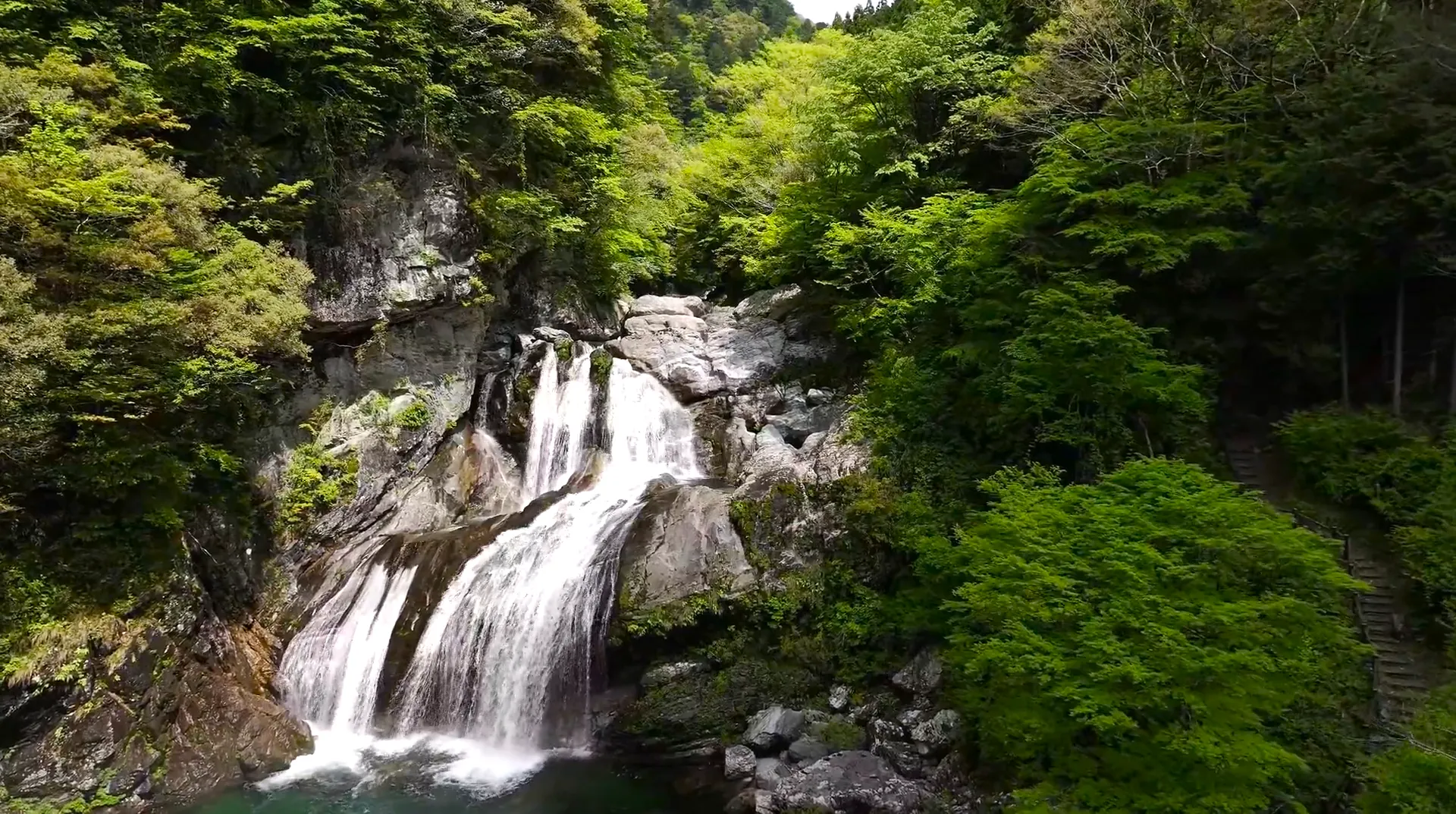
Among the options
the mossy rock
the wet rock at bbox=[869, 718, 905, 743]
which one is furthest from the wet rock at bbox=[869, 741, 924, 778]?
the mossy rock

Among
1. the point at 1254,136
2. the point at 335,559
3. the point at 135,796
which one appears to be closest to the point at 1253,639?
the point at 1254,136

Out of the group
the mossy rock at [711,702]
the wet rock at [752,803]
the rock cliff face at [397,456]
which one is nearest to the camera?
the wet rock at [752,803]

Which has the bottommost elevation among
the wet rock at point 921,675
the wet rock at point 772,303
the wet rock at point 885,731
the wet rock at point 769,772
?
the wet rock at point 769,772

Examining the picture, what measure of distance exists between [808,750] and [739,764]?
1021mm

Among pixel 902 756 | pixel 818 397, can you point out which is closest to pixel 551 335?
pixel 818 397

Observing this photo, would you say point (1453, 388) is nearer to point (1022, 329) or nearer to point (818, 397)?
point (1022, 329)

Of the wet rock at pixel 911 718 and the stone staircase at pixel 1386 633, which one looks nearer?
the stone staircase at pixel 1386 633

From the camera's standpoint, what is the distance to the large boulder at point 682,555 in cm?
1184

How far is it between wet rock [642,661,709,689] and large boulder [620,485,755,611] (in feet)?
3.19

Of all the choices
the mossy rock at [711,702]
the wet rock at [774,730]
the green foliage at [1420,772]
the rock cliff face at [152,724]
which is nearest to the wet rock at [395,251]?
the rock cliff face at [152,724]

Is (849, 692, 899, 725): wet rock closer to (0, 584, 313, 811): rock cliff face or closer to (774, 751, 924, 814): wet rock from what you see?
(774, 751, 924, 814): wet rock

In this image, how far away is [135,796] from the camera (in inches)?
379

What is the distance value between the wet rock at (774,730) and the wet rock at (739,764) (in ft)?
0.66

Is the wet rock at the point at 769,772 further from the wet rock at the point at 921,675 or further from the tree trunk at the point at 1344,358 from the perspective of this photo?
the tree trunk at the point at 1344,358
